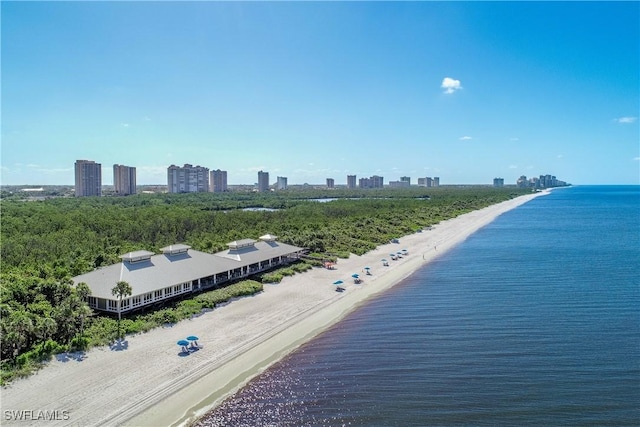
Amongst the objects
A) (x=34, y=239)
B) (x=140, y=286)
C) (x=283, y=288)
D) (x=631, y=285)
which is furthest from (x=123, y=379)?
(x=631, y=285)

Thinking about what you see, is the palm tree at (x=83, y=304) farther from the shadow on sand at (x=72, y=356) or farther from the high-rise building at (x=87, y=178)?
the high-rise building at (x=87, y=178)

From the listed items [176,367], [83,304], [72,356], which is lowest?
[176,367]

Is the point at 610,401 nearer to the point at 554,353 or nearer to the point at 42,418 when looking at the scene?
the point at 554,353

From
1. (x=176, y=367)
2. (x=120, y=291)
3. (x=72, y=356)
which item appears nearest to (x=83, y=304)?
(x=120, y=291)

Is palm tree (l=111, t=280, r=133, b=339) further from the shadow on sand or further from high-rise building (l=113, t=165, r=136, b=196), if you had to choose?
high-rise building (l=113, t=165, r=136, b=196)

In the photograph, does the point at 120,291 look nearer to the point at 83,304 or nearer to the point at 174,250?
the point at 83,304

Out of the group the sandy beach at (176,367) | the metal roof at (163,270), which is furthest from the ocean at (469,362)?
the metal roof at (163,270)
